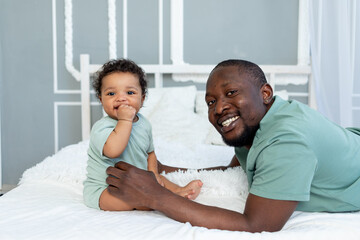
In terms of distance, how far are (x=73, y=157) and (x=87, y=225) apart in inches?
34.2

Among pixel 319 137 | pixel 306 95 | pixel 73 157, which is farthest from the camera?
pixel 306 95

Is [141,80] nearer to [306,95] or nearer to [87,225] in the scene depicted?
[87,225]

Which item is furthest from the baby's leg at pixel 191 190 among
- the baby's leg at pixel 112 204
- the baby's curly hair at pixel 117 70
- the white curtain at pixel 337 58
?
the white curtain at pixel 337 58

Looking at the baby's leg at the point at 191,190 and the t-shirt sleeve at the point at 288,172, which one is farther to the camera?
the baby's leg at the point at 191,190

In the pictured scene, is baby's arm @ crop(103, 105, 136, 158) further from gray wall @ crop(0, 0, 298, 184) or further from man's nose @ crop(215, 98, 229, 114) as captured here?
gray wall @ crop(0, 0, 298, 184)

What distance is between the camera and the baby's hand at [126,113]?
112cm

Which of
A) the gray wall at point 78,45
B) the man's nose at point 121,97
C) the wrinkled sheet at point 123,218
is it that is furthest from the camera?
the gray wall at point 78,45

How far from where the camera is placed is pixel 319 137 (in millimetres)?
889

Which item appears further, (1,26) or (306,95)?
(1,26)

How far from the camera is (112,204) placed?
1.03 m

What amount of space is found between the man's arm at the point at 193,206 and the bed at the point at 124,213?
32mm

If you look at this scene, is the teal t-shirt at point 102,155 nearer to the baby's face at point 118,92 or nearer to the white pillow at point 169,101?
the baby's face at point 118,92

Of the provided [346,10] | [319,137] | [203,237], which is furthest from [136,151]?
[346,10]

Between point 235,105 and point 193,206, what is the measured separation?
0.32 m
